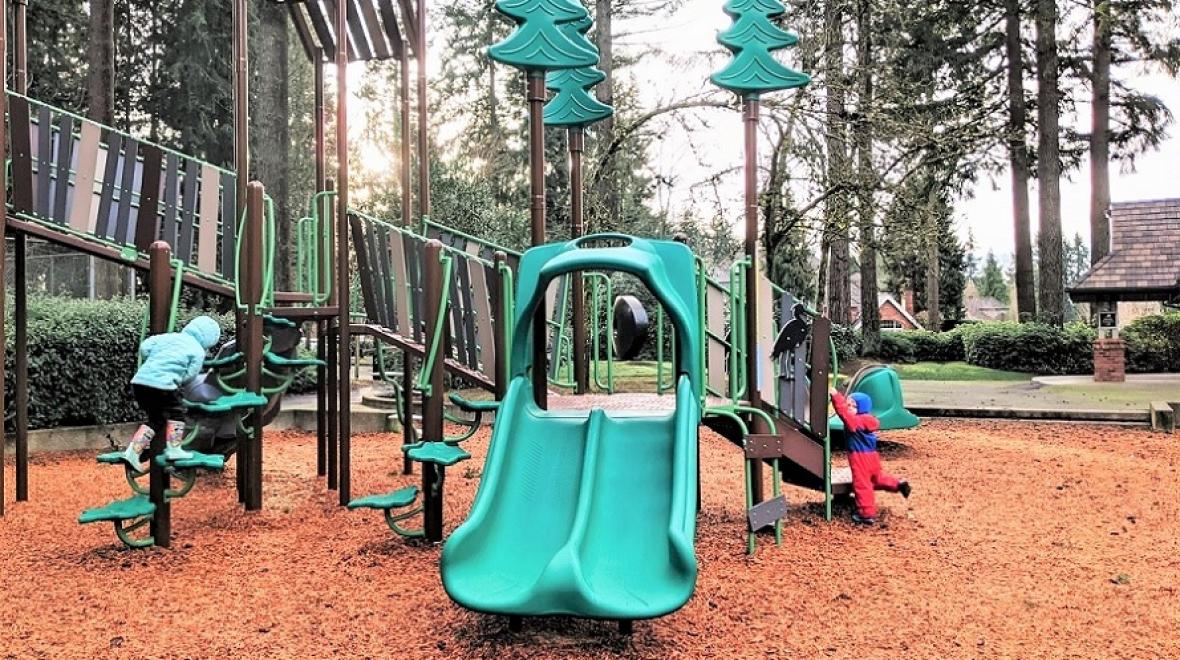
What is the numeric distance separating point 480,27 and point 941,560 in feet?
79.4

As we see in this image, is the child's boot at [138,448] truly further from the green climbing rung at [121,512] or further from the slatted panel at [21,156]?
the slatted panel at [21,156]

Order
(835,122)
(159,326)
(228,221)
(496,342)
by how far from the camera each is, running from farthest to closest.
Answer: (835,122), (228,221), (496,342), (159,326)

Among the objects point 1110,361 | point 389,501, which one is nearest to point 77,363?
point 389,501

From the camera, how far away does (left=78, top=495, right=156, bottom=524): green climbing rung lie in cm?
500

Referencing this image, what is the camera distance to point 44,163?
638cm

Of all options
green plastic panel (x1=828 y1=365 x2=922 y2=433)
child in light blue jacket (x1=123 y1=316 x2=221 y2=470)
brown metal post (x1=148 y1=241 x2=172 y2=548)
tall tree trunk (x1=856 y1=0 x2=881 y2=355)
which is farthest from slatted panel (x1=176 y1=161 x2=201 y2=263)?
tall tree trunk (x1=856 y1=0 x2=881 y2=355)

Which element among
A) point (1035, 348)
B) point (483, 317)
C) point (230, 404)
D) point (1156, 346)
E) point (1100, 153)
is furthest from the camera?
point (1100, 153)

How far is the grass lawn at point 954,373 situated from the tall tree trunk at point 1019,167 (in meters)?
3.28

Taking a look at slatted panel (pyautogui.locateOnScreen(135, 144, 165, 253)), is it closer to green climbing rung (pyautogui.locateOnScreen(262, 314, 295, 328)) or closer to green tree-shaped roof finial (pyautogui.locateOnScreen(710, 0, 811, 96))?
green climbing rung (pyautogui.locateOnScreen(262, 314, 295, 328))

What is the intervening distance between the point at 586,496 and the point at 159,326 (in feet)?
10.1

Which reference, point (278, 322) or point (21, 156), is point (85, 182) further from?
point (278, 322)

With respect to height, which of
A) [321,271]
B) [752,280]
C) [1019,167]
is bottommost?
[752,280]

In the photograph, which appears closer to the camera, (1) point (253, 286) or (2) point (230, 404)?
(2) point (230, 404)

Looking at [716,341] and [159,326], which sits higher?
[159,326]
